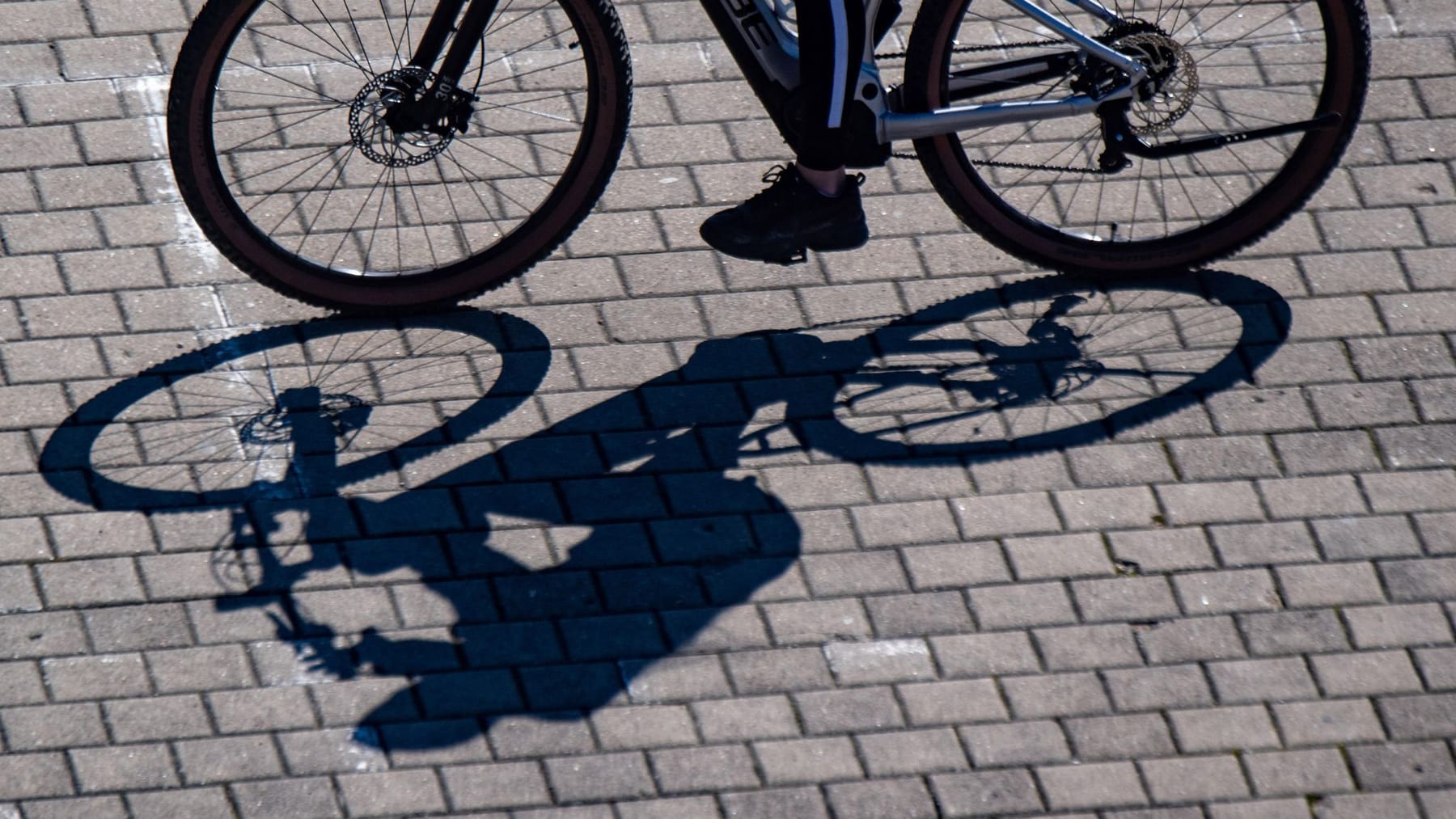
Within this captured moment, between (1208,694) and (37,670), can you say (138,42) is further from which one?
(1208,694)

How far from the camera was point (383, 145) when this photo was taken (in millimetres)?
4652

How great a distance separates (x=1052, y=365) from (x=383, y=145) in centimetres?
202

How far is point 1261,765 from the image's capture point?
12.6ft

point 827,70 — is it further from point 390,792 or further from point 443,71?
point 390,792

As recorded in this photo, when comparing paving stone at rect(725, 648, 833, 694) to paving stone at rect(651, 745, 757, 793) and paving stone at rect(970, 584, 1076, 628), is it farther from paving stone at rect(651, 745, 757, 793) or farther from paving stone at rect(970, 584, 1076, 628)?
paving stone at rect(970, 584, 1076, 628)

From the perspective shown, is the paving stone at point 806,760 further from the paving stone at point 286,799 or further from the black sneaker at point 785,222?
the black sneaker at point 785,222

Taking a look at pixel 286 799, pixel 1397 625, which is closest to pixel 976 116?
pixel 1397 625

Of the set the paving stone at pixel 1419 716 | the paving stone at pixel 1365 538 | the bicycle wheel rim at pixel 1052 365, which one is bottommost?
the paving stone at pixel 1419 716

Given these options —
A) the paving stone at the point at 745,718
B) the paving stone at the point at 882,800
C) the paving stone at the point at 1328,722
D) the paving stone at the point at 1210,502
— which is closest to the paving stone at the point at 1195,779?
the paving stone at the point at 1328,722

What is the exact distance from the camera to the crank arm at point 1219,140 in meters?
4.70

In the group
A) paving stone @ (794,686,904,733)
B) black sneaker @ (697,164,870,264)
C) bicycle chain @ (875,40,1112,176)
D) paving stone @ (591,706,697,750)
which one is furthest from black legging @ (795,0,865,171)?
paving stone @ (591,706,697,750)

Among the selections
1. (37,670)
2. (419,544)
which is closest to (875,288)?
(419,544)

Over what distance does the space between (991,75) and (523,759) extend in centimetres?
233

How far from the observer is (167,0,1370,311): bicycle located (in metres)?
4.48
